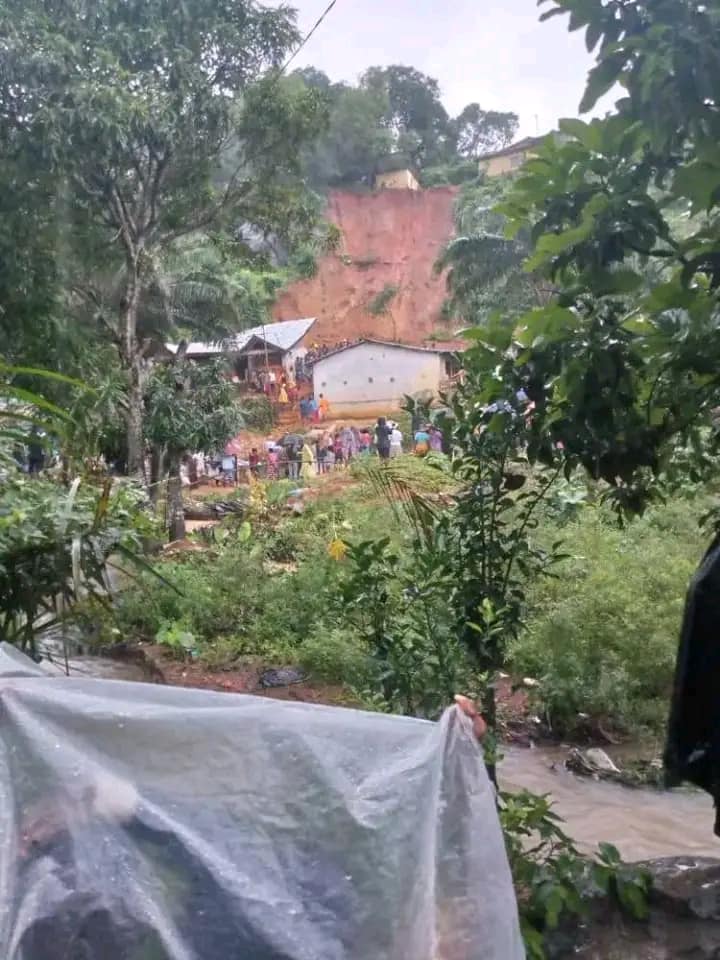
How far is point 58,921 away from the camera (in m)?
1.25

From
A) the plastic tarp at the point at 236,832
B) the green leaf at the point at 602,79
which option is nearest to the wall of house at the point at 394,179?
the green leaf at the point at 602,79

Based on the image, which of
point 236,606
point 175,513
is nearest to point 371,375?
point 175,513

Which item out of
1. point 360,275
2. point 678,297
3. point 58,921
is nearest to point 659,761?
point 678,297

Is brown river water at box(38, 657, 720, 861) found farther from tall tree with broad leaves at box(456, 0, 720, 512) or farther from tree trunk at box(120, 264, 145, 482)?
tree trunk at box(120, 264, 145, 482)

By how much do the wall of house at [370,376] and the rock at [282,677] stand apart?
16505mm

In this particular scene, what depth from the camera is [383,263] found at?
121 feet

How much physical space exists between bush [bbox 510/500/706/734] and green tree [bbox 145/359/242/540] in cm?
532

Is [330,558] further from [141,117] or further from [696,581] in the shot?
[696,581]

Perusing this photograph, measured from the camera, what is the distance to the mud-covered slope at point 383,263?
3512 centimetres

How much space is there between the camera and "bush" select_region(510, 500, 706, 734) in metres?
5.56

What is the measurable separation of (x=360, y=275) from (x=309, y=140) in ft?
87.2

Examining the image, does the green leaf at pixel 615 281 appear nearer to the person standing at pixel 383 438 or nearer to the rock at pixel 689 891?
the rock at pixel 689 891

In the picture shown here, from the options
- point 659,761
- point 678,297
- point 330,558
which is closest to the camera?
point 678,297

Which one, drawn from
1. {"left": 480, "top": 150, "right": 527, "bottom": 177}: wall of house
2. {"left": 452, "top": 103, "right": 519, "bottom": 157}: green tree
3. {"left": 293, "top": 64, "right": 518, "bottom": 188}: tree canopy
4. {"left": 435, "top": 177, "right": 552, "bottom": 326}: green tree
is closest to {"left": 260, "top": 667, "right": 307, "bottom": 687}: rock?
{"left": 435, "top": 177, "right": 552, "bottom": 326}: green tree
